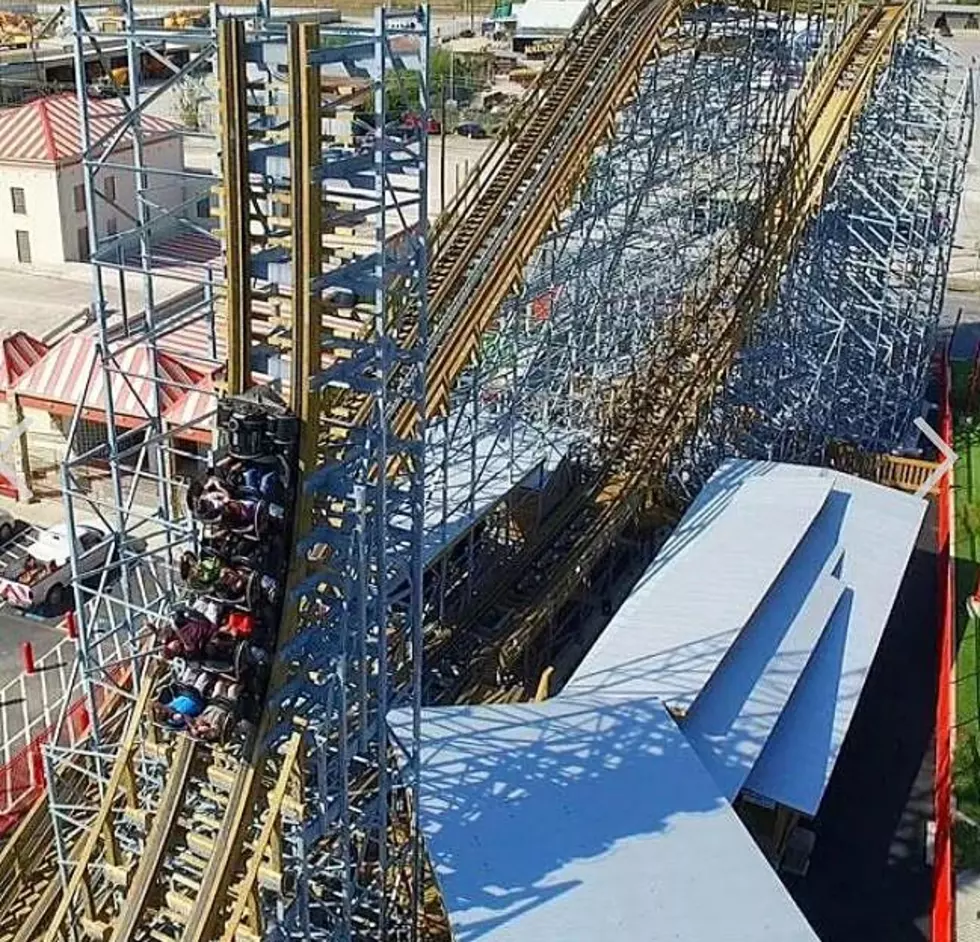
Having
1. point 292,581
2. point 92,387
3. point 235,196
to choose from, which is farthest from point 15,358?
point 292,581

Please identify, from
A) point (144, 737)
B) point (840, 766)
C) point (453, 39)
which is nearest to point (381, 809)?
point (144, 737)

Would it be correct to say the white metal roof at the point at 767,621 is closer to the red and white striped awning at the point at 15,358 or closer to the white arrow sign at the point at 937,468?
the white arrow sign at the point at 937,468

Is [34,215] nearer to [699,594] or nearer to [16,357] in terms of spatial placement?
[16,357]

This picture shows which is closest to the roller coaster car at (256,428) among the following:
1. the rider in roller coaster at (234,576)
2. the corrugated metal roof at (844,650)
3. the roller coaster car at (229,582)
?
the rider in roller coaster at (234,576)

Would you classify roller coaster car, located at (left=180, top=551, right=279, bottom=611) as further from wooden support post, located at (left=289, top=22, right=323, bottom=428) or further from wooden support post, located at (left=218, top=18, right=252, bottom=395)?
wooden support post, located at (left=218, top=18, right=252, bottom=395)

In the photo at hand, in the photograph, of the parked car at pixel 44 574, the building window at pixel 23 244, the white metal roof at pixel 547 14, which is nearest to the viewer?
the parked car at pixel 44 574
